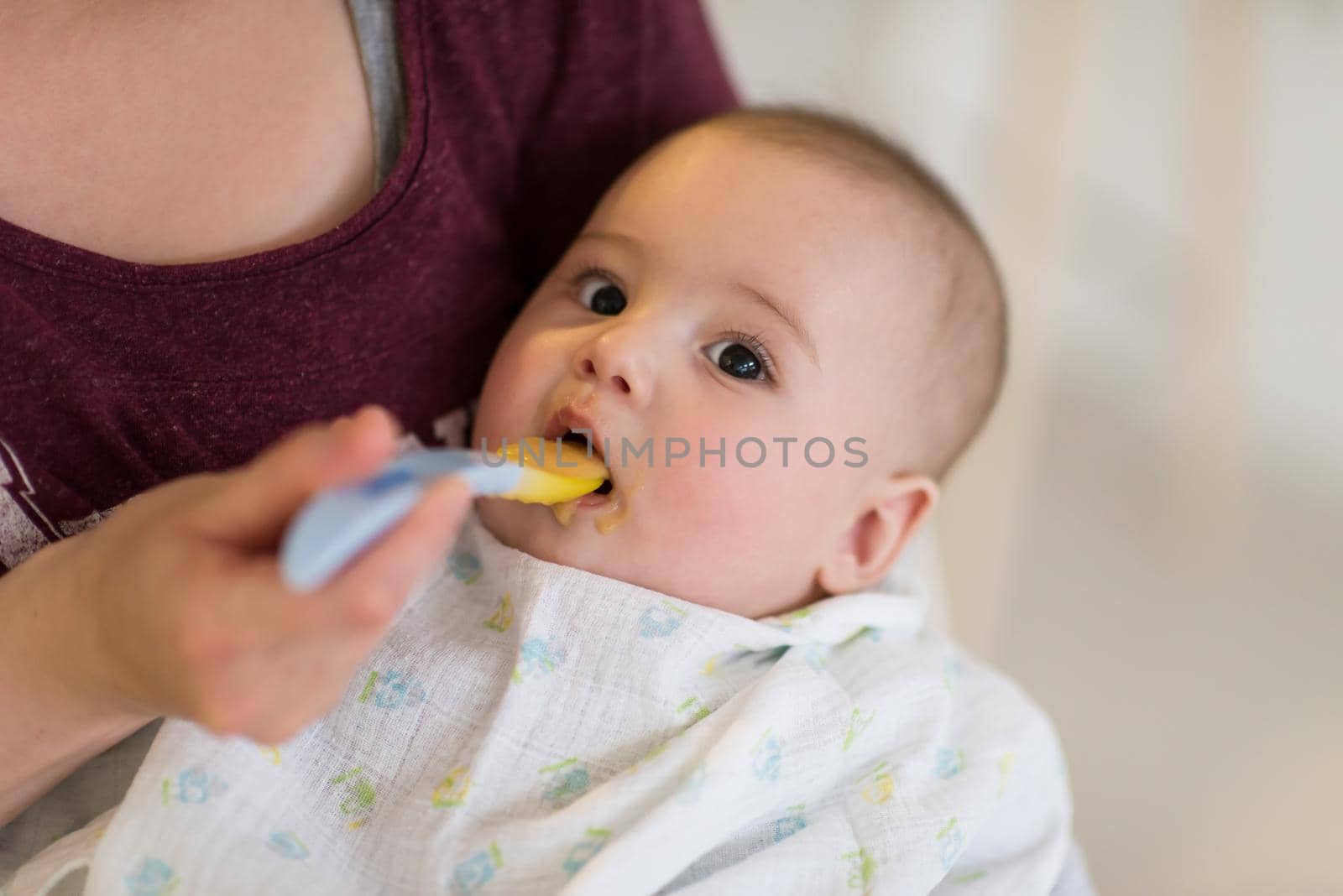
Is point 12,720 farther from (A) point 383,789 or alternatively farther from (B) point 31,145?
(B) point 31,145

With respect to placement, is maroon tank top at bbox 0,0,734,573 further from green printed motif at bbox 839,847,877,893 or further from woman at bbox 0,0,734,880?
green printed motif at bbox 839,847,877,893

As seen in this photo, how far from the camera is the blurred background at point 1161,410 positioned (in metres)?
1.27

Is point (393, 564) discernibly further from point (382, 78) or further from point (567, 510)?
point (382, 78)

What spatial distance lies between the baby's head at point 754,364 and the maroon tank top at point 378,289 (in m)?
0.08

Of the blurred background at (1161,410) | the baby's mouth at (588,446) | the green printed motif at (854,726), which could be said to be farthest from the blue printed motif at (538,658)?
the blurred background at (1161,410)

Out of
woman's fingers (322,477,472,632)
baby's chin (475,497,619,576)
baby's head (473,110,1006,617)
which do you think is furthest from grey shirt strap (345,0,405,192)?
woman's fingers (322,477,472,632)

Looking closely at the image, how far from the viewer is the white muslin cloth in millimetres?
736

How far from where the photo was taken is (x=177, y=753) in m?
0.74

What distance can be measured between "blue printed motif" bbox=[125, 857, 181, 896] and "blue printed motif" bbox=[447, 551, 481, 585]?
289 millimetres

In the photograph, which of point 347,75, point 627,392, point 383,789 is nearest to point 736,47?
point 347,75

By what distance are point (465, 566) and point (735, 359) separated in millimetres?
265

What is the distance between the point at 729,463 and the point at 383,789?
0.32 metres

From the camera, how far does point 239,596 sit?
489mm

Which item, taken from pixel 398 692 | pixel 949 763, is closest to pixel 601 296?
pixel 398 692
